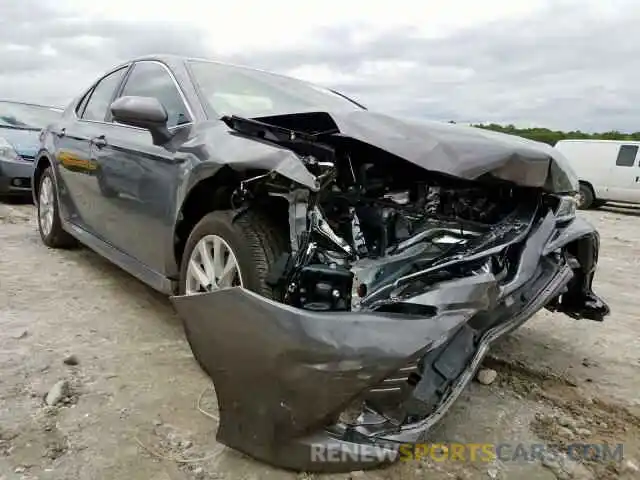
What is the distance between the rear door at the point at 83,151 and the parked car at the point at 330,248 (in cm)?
50

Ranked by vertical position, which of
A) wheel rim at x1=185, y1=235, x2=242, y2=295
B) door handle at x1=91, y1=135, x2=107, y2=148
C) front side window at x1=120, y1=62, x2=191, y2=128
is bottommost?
wheel rim at x1=185, y1=235, x2=242, y2=295

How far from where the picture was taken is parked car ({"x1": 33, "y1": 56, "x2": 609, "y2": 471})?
1857mm

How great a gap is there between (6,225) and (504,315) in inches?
231

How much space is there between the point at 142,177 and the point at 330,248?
1384 mm

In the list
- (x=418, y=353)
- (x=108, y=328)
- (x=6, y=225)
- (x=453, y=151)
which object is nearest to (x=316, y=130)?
(x=453, y=151)

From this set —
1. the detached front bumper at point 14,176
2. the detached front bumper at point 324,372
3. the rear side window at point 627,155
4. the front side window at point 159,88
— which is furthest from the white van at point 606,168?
the detached front bumper at point 324,372

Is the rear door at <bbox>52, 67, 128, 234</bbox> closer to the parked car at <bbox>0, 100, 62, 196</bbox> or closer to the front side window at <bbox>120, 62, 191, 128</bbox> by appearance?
the front side window at <bbox>120, 62, 191, 128</bbox>

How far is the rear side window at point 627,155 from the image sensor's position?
1311cm

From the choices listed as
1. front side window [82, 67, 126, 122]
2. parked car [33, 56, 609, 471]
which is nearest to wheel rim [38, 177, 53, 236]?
front side window [82, 67, 126, 122]

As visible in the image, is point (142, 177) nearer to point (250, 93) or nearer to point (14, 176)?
point (250, 93)

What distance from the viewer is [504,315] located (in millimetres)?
2443

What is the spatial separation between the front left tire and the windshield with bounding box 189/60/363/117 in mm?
2178

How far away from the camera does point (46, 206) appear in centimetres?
517

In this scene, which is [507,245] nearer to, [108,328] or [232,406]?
[232,406]
